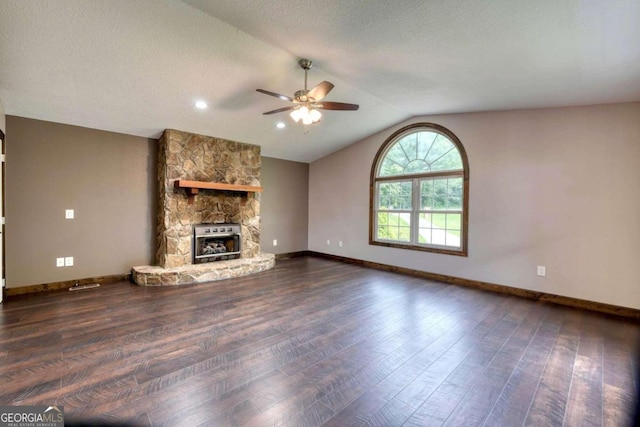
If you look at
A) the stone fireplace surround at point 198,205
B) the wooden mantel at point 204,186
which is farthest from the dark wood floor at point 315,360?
the wooden mantel at point 204,186

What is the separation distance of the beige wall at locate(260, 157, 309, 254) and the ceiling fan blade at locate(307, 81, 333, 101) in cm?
355

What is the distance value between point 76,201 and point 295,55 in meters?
3.95

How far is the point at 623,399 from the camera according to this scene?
6.51 ft

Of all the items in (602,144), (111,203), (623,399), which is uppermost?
(602,144)

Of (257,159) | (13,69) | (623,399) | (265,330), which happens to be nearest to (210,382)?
(265,330)

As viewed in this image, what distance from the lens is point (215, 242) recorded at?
5551 mm

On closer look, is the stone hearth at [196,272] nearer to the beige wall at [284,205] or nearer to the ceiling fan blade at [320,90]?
the beige wall at [284,205]

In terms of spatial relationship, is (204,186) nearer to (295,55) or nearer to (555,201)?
(295,55)

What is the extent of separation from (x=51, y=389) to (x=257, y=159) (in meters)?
4.68

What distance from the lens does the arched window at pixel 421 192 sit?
16.5 feet

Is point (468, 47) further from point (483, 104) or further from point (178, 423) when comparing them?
point (178, 423)

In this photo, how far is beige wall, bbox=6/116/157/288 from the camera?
3.95 m

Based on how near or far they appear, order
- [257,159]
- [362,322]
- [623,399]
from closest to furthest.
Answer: [623,399]
[362,322]
[257,159]

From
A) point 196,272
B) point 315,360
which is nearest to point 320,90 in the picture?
point 315,360
